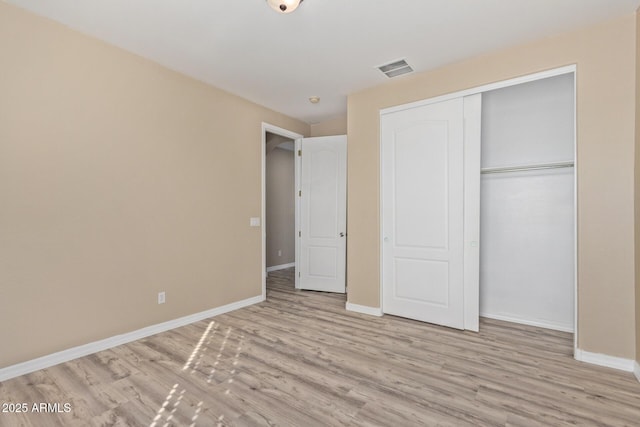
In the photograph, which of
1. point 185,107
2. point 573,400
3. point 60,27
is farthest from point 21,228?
point 573,400

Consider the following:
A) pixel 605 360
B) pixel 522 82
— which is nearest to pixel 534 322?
pixel 605 360

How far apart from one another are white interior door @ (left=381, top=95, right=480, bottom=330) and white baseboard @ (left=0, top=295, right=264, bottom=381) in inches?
89.2

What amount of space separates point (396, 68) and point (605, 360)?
330 centimetres

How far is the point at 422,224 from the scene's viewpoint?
353 cm

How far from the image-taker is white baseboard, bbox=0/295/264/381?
233 centimetres

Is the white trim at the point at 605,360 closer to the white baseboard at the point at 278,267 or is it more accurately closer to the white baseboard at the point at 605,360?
the white baseboard at the point at 605,360

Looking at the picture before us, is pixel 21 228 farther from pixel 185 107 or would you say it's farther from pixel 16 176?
pixel 185 107

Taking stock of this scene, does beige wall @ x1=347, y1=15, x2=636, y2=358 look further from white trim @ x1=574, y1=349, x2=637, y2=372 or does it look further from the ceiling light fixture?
the ceiling light fixture

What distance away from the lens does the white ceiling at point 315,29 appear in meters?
2.36

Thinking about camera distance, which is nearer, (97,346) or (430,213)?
(97,346)

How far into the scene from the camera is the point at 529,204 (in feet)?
11.6

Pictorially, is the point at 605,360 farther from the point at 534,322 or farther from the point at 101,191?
the point at 101,191

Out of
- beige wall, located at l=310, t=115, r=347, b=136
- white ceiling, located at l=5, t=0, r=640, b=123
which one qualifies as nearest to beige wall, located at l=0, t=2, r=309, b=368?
white ceiling, located at l=5, t=0, r=640, b=123

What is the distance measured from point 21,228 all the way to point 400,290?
364 cm
